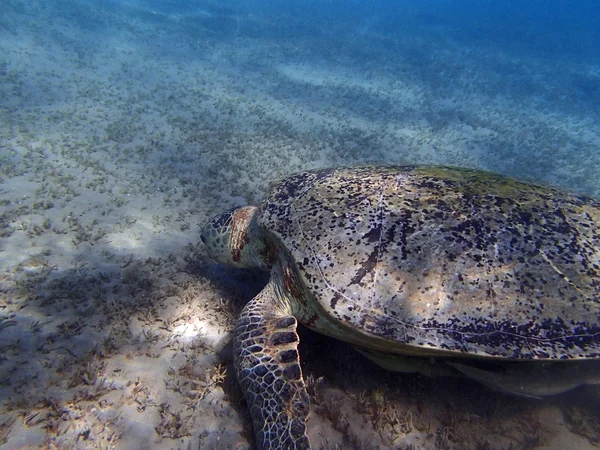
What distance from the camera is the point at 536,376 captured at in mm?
2645

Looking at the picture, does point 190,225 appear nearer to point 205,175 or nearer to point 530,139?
point 205,175

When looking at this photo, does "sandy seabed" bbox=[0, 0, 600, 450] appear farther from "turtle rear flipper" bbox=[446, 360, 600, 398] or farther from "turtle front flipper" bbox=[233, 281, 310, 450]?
"turtle rear flipper" bbox=[446, 360, 600, 398]

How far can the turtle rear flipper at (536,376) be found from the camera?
8.65ft

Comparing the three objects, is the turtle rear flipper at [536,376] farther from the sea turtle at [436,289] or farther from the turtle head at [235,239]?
the turtle head at [235,239]

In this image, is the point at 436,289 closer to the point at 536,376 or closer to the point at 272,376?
the point at 536,376

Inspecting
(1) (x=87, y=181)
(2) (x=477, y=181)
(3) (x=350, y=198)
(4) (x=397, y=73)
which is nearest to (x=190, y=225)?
→ (1) (x=87, y=181)

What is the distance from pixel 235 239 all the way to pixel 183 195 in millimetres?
2550

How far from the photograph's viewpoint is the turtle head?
12.2 feet

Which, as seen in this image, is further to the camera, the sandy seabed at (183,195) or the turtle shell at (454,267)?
the sandy seabed at (183,195)

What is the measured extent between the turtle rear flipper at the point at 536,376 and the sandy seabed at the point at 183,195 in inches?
19.1

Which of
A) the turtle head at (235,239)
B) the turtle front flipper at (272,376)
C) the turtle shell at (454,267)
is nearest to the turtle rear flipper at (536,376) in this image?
the turtle shell at (454,267)

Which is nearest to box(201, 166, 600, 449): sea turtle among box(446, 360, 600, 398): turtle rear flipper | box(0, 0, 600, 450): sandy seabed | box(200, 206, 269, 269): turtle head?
box(446, 360, 600, 398): turtle rear flipper

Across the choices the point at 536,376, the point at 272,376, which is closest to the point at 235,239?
the point at 272,376

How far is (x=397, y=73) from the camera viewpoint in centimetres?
1578
